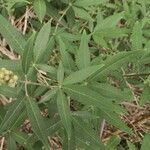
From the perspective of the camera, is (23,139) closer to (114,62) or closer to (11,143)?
(11,143)

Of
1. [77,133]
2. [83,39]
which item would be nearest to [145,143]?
[77,133]

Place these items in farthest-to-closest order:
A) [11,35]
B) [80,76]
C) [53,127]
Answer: [53,127] < [11,35] < [80,76]

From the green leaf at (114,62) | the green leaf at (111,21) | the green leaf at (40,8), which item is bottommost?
the green leaf at (114,62)

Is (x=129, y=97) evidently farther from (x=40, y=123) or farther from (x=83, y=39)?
(x=40, y=123)

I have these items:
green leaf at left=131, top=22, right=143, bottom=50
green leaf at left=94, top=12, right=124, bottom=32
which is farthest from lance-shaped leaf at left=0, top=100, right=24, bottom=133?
green leaf at left=94, top=12, right=124, bottom=32

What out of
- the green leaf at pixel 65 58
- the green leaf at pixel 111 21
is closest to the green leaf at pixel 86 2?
the green leaf at pixel 111 21

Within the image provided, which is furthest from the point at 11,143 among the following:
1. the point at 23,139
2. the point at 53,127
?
the point at 53,127

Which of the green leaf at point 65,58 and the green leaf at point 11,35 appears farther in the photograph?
the green leaf at point 65,58

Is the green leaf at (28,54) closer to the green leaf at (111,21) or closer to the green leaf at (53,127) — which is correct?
the green leaf at (53,127)

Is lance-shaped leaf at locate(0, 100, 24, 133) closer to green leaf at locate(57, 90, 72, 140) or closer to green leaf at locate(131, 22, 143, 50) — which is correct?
green leaf at locate(57, 90, 72, 140)
